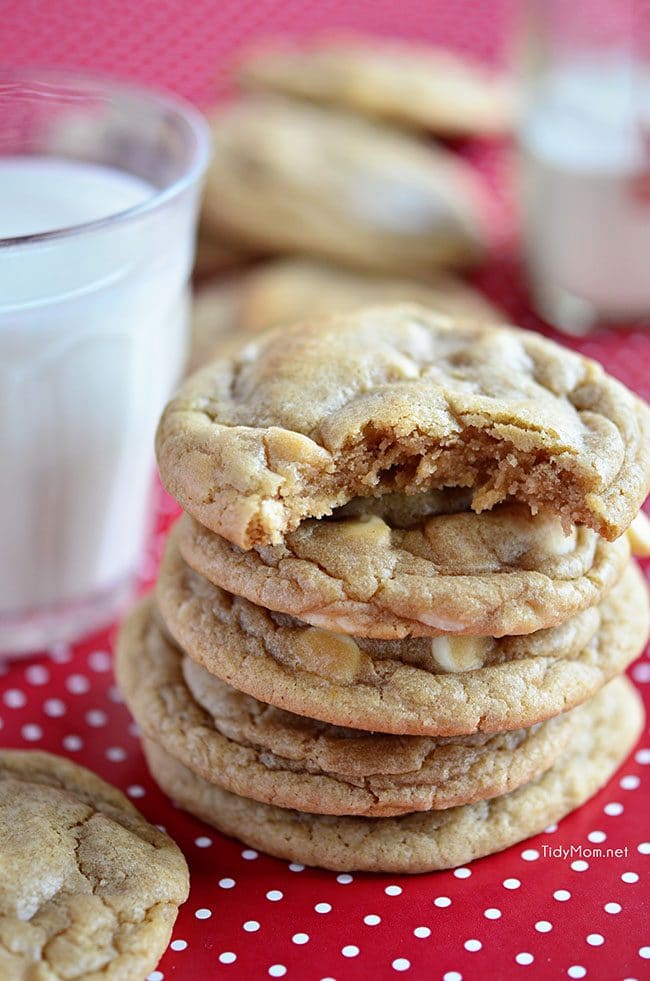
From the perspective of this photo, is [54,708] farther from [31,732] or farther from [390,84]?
[390,84]

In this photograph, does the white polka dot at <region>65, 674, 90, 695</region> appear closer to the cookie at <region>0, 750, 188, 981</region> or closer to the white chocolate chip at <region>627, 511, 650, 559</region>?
the cookie at <region>0, 750, 188, 981</region>

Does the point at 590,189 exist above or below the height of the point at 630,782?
above

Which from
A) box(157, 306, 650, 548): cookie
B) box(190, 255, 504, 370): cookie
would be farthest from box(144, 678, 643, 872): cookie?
box(190, 255, 504, 370): cookie

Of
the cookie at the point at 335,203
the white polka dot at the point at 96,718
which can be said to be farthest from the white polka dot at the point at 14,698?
the cookie at the point at 335,203

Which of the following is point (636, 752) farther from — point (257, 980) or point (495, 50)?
point (495, 50)

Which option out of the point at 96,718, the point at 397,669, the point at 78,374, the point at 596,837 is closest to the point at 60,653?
the point at 96,718

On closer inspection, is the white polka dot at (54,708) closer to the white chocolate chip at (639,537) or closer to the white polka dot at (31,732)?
the white polka dot at (31,732)
